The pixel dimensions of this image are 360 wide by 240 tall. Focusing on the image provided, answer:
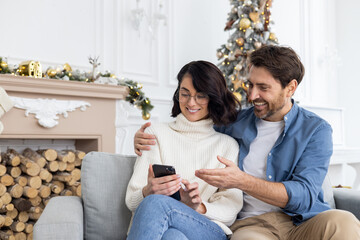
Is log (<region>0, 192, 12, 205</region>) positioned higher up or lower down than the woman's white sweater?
lower down

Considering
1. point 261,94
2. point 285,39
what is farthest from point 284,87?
point 285,39

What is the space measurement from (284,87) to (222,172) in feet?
1.68

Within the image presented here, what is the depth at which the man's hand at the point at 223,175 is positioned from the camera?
1.43m

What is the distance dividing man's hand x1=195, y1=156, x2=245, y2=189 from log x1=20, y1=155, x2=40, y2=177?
1.59 m

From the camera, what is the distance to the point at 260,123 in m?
1.77

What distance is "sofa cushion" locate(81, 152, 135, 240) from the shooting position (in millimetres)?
1673

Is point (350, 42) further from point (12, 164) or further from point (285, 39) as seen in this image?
point (12, 164)

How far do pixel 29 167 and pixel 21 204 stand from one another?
24cm

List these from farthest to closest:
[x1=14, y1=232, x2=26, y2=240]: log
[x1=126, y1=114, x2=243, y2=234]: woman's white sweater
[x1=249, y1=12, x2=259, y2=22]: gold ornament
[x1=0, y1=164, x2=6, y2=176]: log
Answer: [x1=249, y1=12, x2=259, y2=22]: gold ornament, [x1=14, y1=232, x2=26, y2=240]: log, [x1=0, y1=164, x2=6, y2=176]: log, [x1=126, y1=114, x2=243, y2=234]: woman's white sweater

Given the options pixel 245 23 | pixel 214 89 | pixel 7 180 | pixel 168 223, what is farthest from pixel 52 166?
pixel 245 23

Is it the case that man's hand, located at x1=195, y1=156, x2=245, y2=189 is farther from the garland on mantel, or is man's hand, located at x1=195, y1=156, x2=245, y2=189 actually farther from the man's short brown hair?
the garland on mantel

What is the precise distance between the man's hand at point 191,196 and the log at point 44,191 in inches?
56.9

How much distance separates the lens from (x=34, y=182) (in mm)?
2664

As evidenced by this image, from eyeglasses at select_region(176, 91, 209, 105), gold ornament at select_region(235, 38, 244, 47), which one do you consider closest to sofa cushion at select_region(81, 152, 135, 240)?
eyeglasses at select_region(176, 91, 209, 105)
